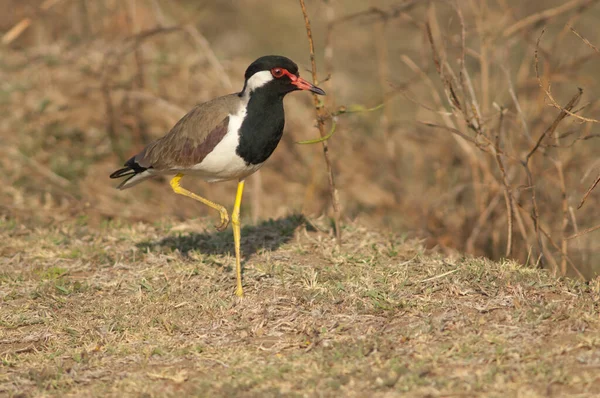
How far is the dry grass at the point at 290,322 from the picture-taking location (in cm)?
386

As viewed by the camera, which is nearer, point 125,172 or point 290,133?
point 125,172

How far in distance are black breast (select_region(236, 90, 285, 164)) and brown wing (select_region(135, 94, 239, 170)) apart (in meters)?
0.15

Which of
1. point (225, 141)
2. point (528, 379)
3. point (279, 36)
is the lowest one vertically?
point (528, 379)

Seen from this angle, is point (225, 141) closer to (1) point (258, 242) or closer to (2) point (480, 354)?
(1) point (258, 242)

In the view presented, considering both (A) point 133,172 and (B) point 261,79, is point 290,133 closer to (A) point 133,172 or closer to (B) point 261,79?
(A) point 133,172

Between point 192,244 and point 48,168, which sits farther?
point 48,168

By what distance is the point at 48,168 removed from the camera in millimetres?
8984

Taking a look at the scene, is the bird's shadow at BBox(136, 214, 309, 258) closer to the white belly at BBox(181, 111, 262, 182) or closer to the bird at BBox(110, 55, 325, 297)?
the bird at BBox(110, 55, 325, 297)

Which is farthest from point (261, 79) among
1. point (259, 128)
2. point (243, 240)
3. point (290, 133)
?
point (290, 133)

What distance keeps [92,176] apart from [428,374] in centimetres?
617

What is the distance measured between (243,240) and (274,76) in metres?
1.56

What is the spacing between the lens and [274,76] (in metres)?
5.14

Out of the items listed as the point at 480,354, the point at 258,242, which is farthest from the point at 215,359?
the point at 258,242

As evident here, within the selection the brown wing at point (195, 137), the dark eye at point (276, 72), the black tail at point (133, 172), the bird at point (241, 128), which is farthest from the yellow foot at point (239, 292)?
the dark eye at point (276, 72)
